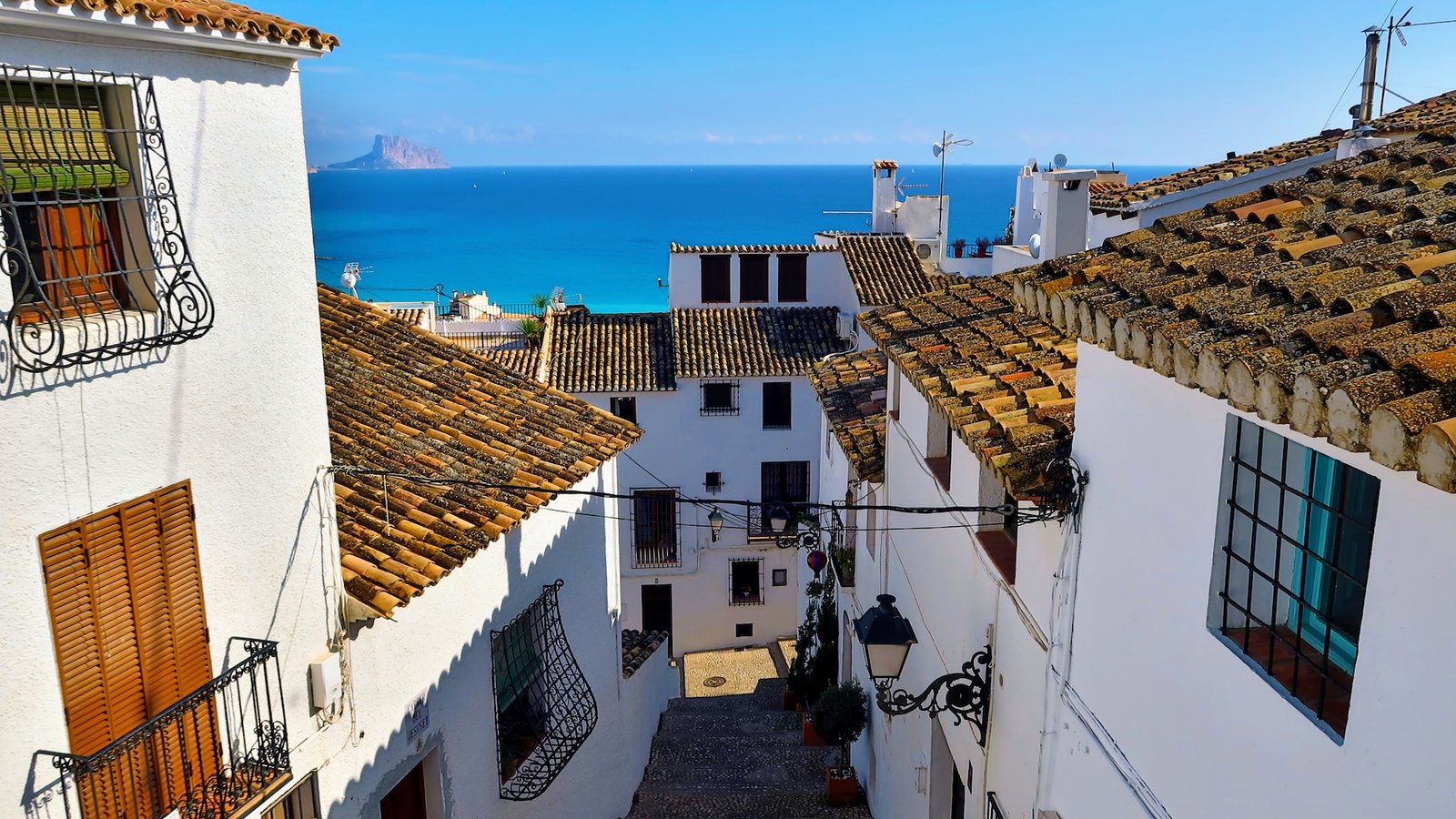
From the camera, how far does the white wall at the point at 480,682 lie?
8.14m

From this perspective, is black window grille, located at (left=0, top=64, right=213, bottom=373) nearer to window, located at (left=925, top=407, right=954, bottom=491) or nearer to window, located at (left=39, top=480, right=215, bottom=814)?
window, located at (left=39, top=480, right=215, bottom=814)

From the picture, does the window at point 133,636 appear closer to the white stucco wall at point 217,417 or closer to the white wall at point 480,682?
the white stucco wall at point 217,417

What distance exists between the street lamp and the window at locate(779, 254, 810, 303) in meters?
19.3

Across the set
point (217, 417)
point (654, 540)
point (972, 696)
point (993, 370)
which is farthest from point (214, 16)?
point (654, 540)

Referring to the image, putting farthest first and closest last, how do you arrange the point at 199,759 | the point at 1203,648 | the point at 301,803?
the point at 301,803
the point at 199,759
the point at 1203,648

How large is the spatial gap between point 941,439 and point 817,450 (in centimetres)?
1684

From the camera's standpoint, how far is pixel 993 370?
8.05 m

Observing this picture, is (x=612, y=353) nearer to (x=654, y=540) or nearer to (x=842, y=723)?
(x=654, y=540)

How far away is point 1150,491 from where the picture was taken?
193 inches

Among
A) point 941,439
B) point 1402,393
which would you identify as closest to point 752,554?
point 941,439

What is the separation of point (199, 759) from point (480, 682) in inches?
160

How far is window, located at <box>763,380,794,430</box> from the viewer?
26031 millimetres

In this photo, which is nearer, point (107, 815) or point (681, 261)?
point (107, 815)

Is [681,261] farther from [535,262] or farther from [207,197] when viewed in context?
[535,262]
